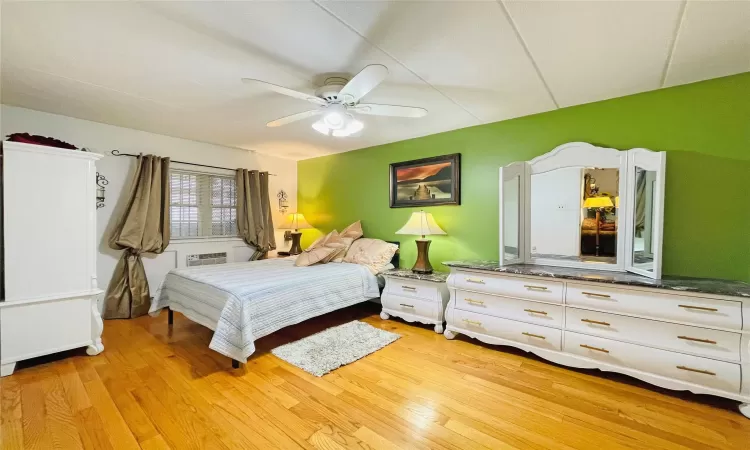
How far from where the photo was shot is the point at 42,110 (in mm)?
3039

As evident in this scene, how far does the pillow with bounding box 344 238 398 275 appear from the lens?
3.72m

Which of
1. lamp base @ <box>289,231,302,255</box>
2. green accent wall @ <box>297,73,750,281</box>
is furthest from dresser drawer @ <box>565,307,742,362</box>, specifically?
lamp base @ <box>289,231,302,255</box>

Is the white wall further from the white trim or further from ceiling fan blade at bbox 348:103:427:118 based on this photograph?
ceiling fan blade at bbox 348:103:427:118

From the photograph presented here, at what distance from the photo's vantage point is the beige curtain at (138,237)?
11.5 feet

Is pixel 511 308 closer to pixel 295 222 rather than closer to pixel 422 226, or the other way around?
pixel 422 226

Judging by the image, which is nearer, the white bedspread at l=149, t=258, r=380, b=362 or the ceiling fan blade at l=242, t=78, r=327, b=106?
the ceiling fan blade at l=242, t=78, r=327, b=106

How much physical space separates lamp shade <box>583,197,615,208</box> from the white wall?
4.38 metres

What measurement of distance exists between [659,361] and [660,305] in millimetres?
367

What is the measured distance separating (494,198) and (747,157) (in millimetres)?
1769

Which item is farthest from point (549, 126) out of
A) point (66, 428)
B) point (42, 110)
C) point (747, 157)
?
point (42, 110)

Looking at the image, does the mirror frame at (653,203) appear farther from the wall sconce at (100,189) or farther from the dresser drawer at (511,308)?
the wall sconce at (100,189)

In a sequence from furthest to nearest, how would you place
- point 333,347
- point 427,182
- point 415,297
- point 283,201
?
point 283,201
point 427,182
point 415,297
point 333,347

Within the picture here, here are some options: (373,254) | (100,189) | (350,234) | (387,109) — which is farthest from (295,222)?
(387,109)

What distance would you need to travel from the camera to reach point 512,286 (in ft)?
8.54
